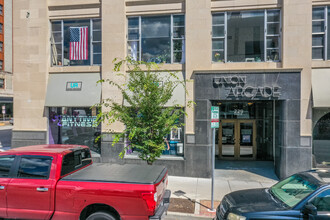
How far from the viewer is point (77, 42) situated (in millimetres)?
11445

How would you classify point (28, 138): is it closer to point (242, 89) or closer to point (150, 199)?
point (150, 199)

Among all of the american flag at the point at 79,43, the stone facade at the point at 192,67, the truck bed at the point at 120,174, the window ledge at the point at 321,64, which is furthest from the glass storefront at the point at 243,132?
the truck bed at the point at 120,174

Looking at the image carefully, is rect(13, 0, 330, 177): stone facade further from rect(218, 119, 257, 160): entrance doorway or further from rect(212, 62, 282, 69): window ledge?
rect(218, 119, 257, 160): entrance doorway

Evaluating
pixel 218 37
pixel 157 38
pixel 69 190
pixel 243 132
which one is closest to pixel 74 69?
pixel 157 38

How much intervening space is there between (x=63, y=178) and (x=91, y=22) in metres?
8.54

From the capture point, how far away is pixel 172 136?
35.2 feet

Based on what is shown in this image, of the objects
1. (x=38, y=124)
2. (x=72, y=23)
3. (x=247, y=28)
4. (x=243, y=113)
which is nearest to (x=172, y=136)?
(x=243, y=113)

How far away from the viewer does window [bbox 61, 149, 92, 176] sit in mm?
5479

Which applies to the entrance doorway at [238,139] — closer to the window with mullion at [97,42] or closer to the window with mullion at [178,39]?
the window with mullion at [178,39]

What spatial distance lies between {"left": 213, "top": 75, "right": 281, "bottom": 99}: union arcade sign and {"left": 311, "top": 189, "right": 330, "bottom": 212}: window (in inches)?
229

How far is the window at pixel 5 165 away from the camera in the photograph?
17.8 ft

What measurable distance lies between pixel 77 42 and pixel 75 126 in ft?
13.6

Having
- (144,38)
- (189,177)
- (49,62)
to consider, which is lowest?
(189,177)

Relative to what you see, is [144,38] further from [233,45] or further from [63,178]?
[63,178]
